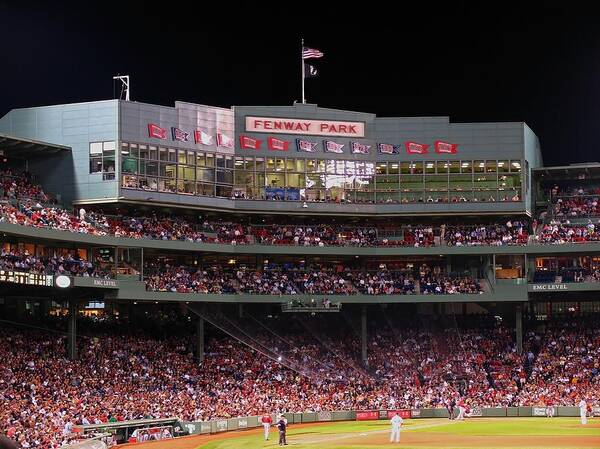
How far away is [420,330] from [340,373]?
29.9 feet

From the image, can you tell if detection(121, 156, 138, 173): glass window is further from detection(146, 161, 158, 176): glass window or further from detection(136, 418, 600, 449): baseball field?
detection(136, 418, 600, 449): baseball field

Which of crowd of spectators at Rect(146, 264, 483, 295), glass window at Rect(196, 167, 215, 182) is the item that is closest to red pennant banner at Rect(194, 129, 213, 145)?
glass window at Rect(196, 167, 215, 182)

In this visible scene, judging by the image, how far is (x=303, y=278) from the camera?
71062 mm

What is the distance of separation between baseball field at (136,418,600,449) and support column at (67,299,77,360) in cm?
1176

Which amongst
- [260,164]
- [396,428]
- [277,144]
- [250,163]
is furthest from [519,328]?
[396,428]

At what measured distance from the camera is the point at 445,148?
73.4m

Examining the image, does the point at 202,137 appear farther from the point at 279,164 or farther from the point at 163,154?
the point at 279,164

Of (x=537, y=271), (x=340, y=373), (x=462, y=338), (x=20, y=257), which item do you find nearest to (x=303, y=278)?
(x=340, y=373)

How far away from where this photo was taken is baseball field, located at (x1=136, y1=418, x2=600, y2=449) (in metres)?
43.6

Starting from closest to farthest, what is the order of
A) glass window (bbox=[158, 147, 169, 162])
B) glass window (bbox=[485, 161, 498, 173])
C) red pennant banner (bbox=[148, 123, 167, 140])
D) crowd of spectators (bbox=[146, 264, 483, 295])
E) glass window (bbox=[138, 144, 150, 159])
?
glass window (bbox=[138, 144, 150, 159])
red pennant banner (bbox=[148, 123, 167, 140])
glass window (bbox=[158, 147, 169, 162])
crowd of spectators (bbox=[146, 264, 483, 295])
glass window (bbox=[485, 161, 498, 173])

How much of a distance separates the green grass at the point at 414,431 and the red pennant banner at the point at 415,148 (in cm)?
2277

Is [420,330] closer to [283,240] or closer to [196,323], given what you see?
[283,240]

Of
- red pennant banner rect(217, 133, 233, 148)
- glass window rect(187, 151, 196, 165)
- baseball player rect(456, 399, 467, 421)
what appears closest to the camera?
baseball player rect(456, 399, 467, 421)

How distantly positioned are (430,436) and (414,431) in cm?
340
